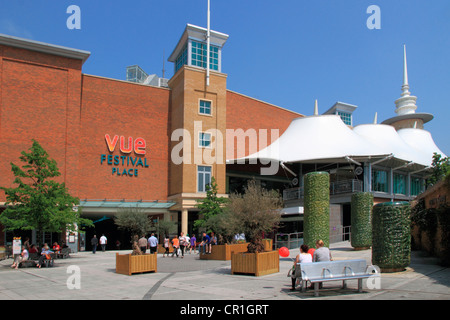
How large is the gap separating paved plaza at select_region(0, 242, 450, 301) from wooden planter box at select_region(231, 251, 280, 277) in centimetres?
30

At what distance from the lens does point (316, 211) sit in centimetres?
1680

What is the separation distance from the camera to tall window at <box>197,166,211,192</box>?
3174cm

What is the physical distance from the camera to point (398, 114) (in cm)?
5369

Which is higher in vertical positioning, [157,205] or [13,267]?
[157,205]

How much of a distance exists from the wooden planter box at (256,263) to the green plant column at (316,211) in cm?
379

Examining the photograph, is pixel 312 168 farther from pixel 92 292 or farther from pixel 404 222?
pixel 92 292

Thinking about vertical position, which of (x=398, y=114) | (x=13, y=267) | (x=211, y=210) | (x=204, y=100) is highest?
(x=398, y=114)

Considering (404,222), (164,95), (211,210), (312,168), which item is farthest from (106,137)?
(404,222)

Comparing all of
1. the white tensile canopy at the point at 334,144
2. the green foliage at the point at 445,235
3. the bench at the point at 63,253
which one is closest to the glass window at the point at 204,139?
the white tensile canopy at the point at 334,144

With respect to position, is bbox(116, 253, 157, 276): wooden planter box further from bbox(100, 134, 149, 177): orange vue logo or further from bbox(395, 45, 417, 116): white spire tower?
Result: bbox(395, 45, 417, 116): white spire tower

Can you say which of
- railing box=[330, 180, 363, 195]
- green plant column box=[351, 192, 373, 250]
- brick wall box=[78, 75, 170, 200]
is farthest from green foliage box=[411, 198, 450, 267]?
brick wall box=[78, 75, 170, 200]

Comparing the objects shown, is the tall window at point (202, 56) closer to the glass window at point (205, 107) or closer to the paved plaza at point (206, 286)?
the glass window at point (205, 107)

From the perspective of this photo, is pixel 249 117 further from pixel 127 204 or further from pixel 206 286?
pixel 206 286
